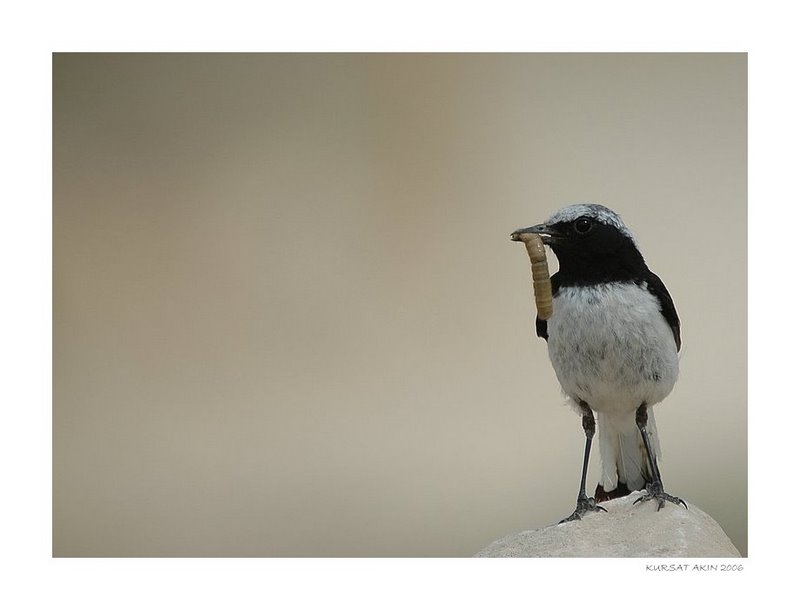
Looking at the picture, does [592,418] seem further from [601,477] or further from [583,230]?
[583,230]

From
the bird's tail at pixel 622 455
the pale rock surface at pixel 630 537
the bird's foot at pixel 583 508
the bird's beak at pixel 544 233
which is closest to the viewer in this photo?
the pale rock surface at pixel 630 537

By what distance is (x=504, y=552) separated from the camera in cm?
503

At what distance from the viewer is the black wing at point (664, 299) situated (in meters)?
5.07

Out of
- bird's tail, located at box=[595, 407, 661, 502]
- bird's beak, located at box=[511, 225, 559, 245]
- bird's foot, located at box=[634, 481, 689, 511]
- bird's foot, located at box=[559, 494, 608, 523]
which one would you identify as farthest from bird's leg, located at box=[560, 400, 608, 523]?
bird's beak, located at box=[511, 225, 559, 245]

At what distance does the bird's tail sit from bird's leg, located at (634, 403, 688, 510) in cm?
10

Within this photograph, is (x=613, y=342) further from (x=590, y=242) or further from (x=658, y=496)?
(x=658, y=496)

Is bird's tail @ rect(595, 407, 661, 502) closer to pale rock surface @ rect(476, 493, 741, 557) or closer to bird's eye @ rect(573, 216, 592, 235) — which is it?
pale rock surface @ rect(476, 493, 741, 557)

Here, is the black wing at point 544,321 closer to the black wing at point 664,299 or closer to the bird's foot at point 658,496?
the black wing at point 664,299

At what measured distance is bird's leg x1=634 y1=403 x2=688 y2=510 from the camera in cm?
509

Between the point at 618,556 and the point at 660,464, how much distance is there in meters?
0.74

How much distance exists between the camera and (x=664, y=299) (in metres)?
5.09

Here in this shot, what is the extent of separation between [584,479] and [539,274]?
3.33ft

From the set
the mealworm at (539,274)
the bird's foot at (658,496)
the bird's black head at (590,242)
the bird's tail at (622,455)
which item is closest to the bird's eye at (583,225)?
the bird's black head at (590,242)
